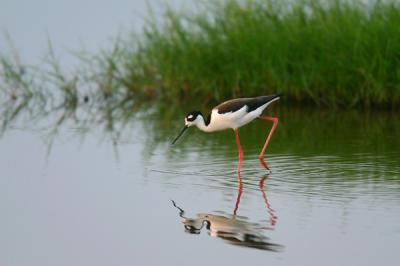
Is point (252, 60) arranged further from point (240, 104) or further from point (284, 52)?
point (240, 104)

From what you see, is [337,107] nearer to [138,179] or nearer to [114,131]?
[114,131]

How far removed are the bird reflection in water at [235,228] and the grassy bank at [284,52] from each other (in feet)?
17.3

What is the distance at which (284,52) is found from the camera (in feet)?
44.8

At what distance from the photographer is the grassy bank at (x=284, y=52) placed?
43.3 ft

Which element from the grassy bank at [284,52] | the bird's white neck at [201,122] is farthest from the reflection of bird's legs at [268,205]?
the grassy bank at [284,52]

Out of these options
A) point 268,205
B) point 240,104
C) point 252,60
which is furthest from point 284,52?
point 268,205

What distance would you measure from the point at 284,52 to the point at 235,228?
6.36 metres

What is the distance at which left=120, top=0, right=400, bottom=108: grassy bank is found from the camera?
43.3 feet

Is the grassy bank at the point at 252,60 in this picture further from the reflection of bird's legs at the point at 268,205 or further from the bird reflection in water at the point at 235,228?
the bird reflection in water at the point at 235,228

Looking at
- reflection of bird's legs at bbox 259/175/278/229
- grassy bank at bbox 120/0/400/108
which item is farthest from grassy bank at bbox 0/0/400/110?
reflection of bird's legs at bbox 259/175/278/229

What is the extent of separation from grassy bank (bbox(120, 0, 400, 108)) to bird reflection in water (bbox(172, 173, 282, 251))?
5278 millimetres

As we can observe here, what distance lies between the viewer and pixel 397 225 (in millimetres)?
7375

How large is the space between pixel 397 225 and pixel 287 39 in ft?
21.7

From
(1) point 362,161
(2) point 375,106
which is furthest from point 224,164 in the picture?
(2) point 375,106
